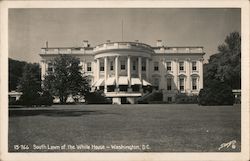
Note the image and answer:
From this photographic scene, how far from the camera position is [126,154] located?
21.3 ft

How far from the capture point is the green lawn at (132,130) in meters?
6.51

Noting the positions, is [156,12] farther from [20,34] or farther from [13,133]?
[13,133]

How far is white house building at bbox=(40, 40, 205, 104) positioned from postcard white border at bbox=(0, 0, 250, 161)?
50.2 inches

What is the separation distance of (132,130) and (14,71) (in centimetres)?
228

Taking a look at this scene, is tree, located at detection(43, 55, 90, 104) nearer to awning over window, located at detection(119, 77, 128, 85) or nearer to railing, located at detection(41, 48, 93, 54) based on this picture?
railing, located at detection(41, 48, 93, 54)

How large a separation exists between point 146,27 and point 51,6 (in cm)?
171

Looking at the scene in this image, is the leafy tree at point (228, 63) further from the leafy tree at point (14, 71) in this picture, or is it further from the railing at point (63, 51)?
the leafy tree at point (14, 71)

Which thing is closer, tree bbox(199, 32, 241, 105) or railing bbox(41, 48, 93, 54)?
tree bbox(199, 32, 241, 105)

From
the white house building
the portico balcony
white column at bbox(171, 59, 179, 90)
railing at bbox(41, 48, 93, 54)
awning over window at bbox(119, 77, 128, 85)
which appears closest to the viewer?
A: railing at bbox(41, 48, 93, 54)

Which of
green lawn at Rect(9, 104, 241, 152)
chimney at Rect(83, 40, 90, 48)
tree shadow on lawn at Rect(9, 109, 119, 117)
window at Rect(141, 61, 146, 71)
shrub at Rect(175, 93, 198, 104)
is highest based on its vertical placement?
chimney at Rect(83, 40, 90, 48)

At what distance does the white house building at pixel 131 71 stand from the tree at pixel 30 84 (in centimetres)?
27

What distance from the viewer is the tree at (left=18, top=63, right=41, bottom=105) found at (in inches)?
295

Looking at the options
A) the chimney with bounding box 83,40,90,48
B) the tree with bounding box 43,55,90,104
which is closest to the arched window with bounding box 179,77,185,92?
the tree with bounding box 43,55,90,104

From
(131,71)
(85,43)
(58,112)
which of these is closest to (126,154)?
(58,112)
